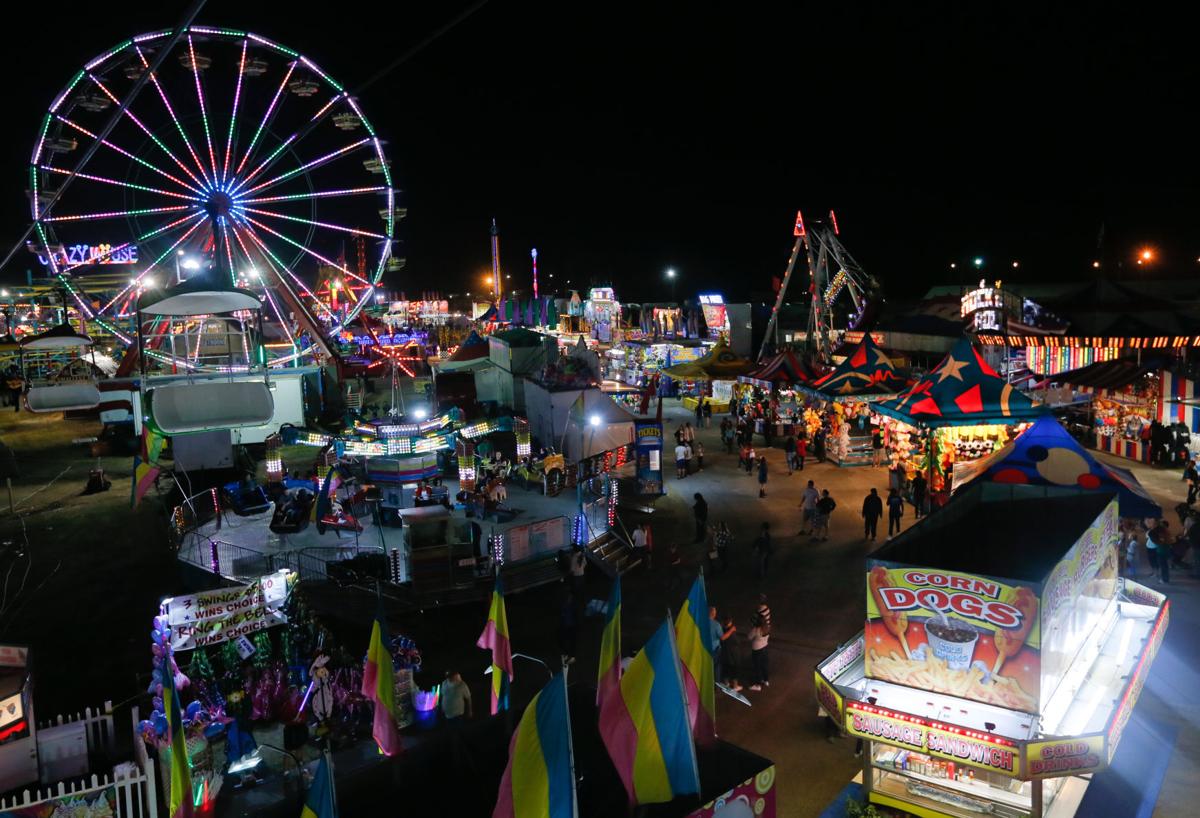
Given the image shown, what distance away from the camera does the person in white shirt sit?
29.9 feet

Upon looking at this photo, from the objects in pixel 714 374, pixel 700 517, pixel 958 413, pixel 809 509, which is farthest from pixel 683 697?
pixel 714 374

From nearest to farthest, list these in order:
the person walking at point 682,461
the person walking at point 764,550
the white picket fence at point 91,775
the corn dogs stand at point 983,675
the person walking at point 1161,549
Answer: the corn dogs stand at point 983,675 → the white picket fence at point 91,775 → the person walking at point 1161,549 → the person walking at point 764,550 → the person walking at point 682,461

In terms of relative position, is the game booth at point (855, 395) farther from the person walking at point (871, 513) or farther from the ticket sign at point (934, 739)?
the ticket sign at point (934, 739)

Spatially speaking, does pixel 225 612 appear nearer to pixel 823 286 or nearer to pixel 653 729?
pixel 653 729

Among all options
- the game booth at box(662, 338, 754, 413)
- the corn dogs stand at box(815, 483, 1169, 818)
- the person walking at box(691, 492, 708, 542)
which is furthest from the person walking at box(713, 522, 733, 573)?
the game booth at box(662, 338, 754, 413)

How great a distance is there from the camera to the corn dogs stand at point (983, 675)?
6188mm

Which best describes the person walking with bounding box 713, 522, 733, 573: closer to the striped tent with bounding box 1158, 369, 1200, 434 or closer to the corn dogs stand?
the corn dogs stand

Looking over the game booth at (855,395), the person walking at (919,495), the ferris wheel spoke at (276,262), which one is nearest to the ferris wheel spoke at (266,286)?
the ferris wheel spoke at (276,262)

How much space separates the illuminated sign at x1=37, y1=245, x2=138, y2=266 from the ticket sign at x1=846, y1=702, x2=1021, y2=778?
1927 cm

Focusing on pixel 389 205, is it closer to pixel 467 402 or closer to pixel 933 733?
pixel 467 402

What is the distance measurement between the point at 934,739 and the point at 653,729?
275 centimetres

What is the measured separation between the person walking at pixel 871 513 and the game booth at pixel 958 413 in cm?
198

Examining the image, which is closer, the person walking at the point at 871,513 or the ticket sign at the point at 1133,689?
the ticket sign at the point at 1133,689

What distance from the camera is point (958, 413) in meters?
17.5
